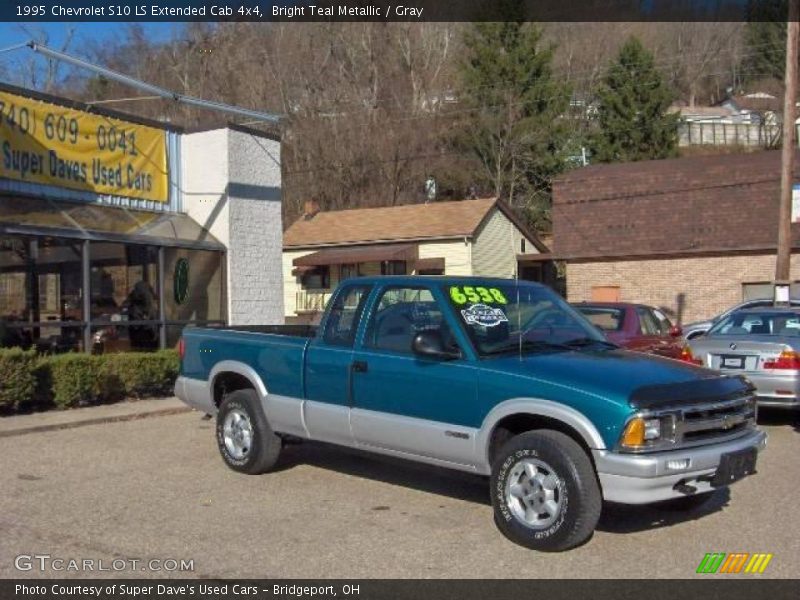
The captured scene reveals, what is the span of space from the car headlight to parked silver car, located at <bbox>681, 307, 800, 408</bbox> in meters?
5.57

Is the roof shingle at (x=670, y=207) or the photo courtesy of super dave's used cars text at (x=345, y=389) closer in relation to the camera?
the photo courtesy of super dave's used cars text at (x=345, y=389)

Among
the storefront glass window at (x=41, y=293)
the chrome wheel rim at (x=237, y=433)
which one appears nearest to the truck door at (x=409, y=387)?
the chrome wheel rim at (x=237, y=433)

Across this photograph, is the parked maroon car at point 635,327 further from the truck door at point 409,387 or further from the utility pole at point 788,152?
the utility pole at point 788,152

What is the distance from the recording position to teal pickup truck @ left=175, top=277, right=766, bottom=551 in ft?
18.1

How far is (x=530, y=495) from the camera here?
5777mm

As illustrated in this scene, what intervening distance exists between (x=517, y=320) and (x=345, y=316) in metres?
1.50

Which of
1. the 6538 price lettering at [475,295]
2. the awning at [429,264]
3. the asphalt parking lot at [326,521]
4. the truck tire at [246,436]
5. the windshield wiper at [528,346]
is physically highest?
the awning at [429,264]

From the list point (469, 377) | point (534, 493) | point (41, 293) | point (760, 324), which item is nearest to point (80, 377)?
point (41, 293)

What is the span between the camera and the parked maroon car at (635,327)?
11.5m

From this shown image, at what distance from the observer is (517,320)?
678cm

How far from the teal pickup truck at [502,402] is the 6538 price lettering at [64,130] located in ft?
23.7

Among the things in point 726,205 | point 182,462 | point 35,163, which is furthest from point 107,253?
point 726,205

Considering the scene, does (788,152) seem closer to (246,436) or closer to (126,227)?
(126,227)

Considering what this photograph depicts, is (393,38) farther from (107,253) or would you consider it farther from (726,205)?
(107,253)
